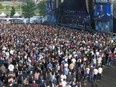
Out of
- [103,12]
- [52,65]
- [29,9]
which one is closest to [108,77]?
[52,65]

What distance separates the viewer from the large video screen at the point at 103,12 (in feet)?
155

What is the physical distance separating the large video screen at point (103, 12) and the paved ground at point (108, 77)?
65.7 ft

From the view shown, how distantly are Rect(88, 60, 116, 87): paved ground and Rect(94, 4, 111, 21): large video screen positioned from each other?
2001cm

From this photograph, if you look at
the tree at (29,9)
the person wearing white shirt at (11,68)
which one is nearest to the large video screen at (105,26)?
the person wearing white shirt at (11,68)

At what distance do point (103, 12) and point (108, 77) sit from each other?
24.5 meters

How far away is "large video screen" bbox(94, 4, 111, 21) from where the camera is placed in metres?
47.3

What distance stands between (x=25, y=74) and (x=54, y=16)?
48.0 meters

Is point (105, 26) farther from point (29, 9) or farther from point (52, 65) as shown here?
point (29, 9)

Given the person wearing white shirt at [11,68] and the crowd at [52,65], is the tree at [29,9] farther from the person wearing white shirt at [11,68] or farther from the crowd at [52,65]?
the person wearing white shirt at [11,68]

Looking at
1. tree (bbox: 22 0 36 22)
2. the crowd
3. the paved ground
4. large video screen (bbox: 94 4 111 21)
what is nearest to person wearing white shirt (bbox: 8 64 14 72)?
the crowd

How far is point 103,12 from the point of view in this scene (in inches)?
1903

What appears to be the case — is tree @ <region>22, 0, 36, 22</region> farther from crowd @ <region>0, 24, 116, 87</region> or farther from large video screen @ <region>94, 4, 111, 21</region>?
crowd @ <region>0, 24, 116, 87</region>

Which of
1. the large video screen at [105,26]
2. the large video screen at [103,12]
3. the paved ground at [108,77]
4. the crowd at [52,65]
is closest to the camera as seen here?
the crowd at [52,65]

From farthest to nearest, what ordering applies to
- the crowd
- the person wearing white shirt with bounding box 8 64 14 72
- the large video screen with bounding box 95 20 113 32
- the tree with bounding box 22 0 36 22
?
A: the tree with bounding box 22 0 36 22
the large video screen with bounding box 95 20 113 32
the person wearing white shirt with bounding box 8 64 14 72
the crowd
